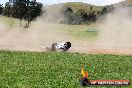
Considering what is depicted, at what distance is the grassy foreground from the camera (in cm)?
2078

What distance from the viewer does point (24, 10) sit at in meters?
134

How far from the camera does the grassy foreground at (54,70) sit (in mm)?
20781

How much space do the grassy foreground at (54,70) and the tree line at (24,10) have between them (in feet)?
308

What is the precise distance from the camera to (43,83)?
20.5 metres

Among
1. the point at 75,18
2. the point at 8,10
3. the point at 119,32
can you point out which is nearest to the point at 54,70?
the point at 119,32

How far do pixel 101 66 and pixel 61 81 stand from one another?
8.17 m

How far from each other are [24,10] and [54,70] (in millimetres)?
108993

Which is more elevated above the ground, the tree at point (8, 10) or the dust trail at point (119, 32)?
the dust trail at point (119, 32)

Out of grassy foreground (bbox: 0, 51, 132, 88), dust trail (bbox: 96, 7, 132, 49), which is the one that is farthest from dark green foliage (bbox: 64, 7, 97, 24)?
grassy foreground (bbox: 0, 51, 132, 88)

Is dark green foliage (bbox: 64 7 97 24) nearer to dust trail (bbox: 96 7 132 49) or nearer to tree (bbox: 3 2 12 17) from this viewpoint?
tree (bbox: 3 2 12 17)

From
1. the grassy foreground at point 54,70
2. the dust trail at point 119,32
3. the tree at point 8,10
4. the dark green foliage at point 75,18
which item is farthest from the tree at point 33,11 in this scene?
the grassy foreground at point 54,70

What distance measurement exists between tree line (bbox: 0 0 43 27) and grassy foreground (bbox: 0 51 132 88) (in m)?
93.7

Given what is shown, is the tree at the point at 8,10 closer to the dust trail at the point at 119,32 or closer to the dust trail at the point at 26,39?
the dust trail at the point at 26,39

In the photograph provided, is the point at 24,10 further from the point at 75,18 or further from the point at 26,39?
the point at 26,39
